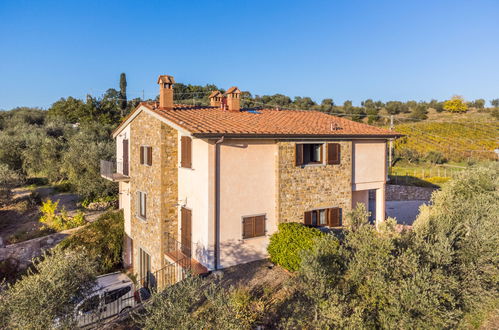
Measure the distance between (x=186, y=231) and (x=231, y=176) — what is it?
3294 millimetres

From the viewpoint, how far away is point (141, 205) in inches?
640

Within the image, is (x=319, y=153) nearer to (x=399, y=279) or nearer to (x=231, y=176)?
Answer: (x=231, y=176)

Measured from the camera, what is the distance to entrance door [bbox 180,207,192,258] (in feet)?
43.7

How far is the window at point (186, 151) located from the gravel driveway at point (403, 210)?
15217mm

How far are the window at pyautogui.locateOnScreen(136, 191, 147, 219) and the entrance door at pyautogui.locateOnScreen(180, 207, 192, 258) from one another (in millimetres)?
3040

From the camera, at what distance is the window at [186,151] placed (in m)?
13.1

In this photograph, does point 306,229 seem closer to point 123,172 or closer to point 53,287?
point 53,287

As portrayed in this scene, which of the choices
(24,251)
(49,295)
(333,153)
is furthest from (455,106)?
(49,295)

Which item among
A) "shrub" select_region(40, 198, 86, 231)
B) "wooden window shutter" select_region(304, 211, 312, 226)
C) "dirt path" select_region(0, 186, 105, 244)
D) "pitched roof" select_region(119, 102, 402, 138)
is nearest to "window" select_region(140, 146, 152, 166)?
"pitched roof" select_region(119, 102, 402, 138)

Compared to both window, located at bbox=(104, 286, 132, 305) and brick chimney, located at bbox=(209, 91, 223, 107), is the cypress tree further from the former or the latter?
window, located at bbox=(104, 286, 132, 305)

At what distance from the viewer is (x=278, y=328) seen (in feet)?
27.0

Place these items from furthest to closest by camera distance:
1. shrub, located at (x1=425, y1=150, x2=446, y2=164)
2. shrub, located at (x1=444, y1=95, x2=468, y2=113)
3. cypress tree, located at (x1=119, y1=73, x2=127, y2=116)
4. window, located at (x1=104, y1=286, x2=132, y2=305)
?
shrub, located at (x1=444, y1=95, x2=468, y2=113) → cypress tree, located at (x1=119, y1=73, x2=127, y2=116) → shrub, located at (x1=425, y1=150, x2=446, y2=164) → window, located at (x1=104, y1=286, x2=132, y2=305)

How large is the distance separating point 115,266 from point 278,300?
12.5 metres

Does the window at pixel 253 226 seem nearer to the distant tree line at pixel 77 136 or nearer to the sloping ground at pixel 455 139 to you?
the distant tree line at pixel 77 136
